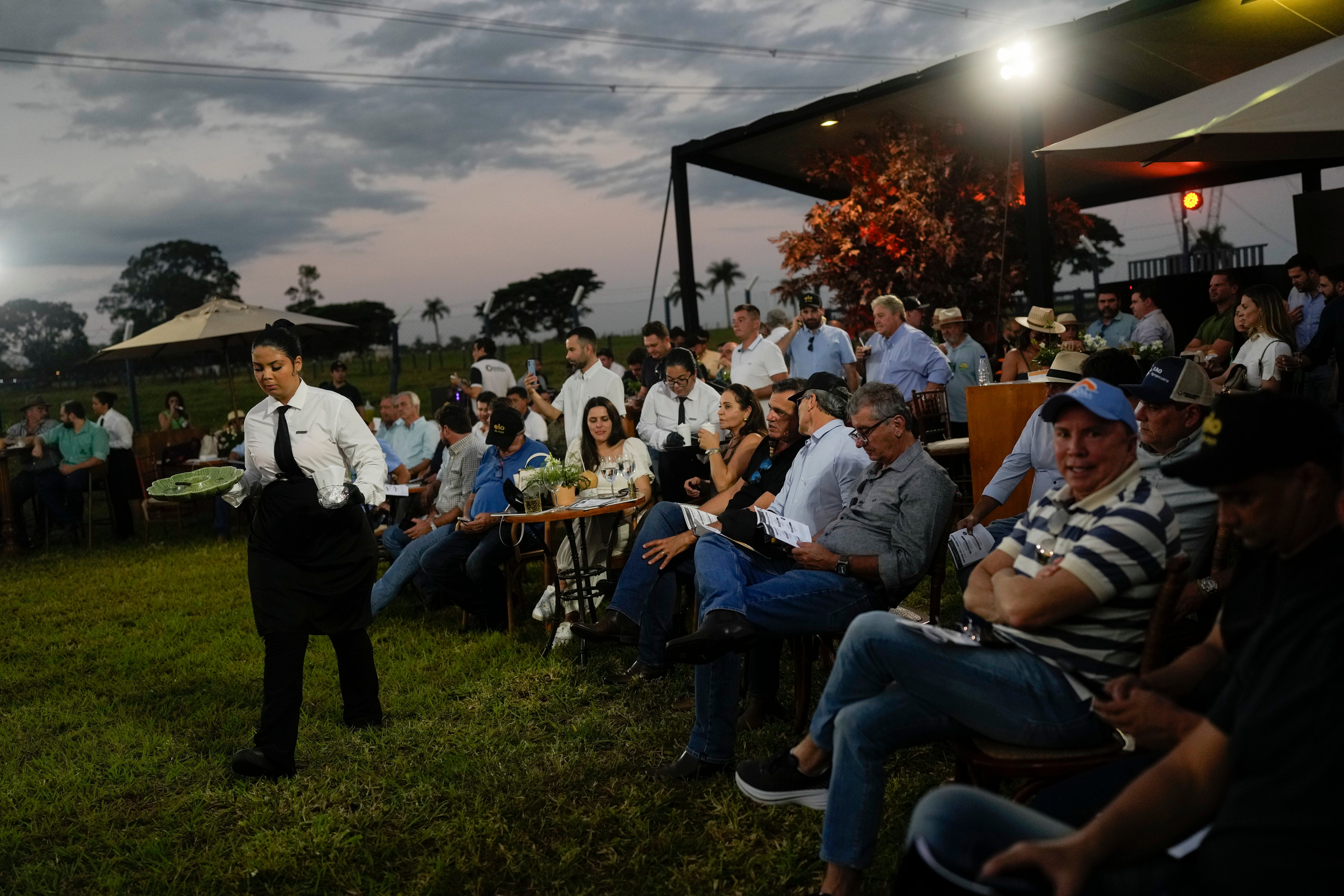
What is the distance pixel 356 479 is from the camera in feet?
14.1

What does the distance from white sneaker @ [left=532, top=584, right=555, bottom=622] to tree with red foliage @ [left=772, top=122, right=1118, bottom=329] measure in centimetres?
689

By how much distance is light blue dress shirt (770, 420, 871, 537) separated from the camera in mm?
4281

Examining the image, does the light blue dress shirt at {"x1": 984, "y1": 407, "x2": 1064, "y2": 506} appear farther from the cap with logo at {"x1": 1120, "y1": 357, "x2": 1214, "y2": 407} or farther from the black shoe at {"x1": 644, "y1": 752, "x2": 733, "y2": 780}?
the black shoe at {"x1": 644, "y1": 752, "x2": 733, "y2": 780}

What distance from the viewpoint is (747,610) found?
141 inches

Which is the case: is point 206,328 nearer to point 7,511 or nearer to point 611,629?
point 7,511

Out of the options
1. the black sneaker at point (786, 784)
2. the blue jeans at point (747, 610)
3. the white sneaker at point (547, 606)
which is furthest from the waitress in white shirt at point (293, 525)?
the black sneaker at point (786, 784)

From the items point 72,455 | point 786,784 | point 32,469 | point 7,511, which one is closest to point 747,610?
point 786,784

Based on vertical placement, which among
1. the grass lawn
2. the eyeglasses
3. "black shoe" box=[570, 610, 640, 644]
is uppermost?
the eyeglasses


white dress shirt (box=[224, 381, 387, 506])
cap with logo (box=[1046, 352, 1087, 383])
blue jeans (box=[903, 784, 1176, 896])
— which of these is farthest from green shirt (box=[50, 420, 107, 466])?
blue jeans (box=[903, 784, 1176, 896])

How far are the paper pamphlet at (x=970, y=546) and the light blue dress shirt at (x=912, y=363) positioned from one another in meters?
4.02

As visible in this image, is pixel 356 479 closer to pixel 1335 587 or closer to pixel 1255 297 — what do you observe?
pixel 1335 587

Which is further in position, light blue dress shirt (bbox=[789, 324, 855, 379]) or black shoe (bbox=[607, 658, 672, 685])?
light blue dress shirt (bbox=[789, 324, 855, 379])

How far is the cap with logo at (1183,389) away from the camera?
10.8 ft

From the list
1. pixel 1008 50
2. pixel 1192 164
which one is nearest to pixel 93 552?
pixel 1008 50
